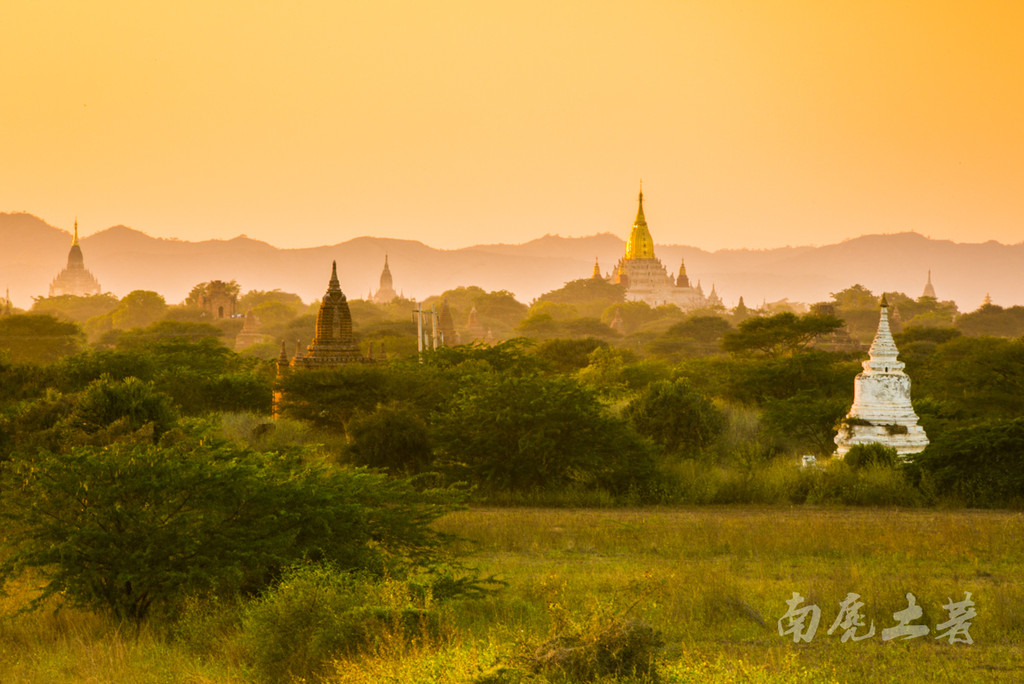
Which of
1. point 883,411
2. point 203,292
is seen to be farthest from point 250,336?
point 883,411

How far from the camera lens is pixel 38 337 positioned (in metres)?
81.2

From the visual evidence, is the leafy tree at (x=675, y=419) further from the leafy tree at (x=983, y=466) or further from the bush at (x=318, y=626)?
the bush at (x=318, y=626)

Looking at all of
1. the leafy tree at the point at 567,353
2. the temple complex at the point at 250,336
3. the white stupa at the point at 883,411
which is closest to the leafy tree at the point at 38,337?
the temple complex at the point at 250,336

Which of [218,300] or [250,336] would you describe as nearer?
[250,336]

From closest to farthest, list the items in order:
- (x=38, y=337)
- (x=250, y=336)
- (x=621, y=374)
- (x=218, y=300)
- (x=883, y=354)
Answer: (x=883, y=354) < (x=621, y=374) < (x=38, y=337) < (x=250, y=336) < (x=218, y=300)

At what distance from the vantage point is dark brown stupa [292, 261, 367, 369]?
128 ft

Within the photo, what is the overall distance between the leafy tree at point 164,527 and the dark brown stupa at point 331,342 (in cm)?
2684

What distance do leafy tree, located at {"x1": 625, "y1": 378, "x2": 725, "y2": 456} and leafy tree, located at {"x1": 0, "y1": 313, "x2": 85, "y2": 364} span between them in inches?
2268

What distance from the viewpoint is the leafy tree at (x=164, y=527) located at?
10773 millimetres

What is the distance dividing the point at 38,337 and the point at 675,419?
66439 millimetres

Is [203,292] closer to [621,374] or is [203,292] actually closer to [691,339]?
[691,339]

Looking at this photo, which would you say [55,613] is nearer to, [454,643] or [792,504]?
[454,643]

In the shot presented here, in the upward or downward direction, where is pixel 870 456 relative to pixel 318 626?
downward

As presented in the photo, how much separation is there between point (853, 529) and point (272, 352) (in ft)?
269
